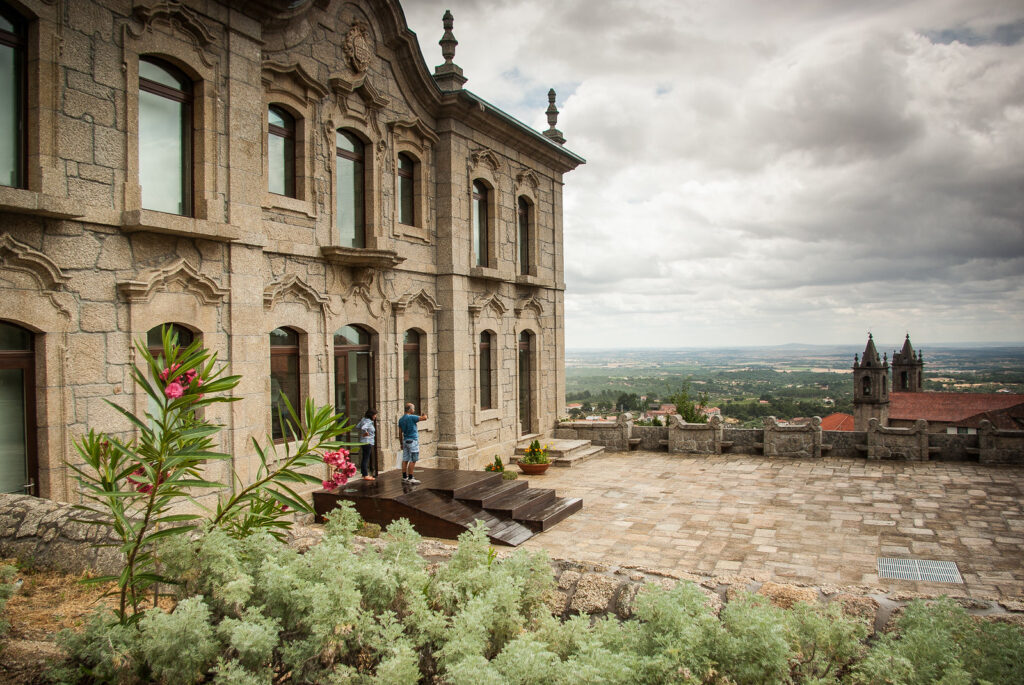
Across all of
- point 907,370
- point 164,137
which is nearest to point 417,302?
point 164,137

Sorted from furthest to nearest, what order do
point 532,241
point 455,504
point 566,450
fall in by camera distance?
point 532,241, point 566,450, point 455,504

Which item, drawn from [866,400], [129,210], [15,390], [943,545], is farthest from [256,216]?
[866,400]

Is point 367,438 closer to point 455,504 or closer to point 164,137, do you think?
point 455,504

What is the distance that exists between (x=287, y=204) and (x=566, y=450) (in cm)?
1016

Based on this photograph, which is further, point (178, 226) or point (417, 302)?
point (417, 302)

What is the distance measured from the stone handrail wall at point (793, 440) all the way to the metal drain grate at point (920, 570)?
9101mm

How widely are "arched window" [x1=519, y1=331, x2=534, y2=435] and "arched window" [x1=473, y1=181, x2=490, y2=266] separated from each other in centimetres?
316

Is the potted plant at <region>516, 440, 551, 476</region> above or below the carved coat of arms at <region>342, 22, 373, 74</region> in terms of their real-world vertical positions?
below

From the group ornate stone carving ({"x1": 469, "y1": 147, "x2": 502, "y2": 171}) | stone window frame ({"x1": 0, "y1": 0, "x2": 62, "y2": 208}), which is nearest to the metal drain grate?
stone window frame ({"x1": 0, "y1": 0, "x2": 62, "y2": 208})

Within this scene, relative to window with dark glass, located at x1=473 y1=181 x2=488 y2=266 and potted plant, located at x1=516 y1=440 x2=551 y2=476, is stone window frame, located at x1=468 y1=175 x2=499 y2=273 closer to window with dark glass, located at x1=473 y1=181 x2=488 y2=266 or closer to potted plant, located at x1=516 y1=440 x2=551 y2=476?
window with dark glass, located at x1=473 y1=181 x2=488 y2=266

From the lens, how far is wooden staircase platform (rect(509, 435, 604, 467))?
17609 mm

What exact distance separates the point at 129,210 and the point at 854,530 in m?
12.5

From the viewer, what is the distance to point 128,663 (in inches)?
129

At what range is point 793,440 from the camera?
1859 cm
